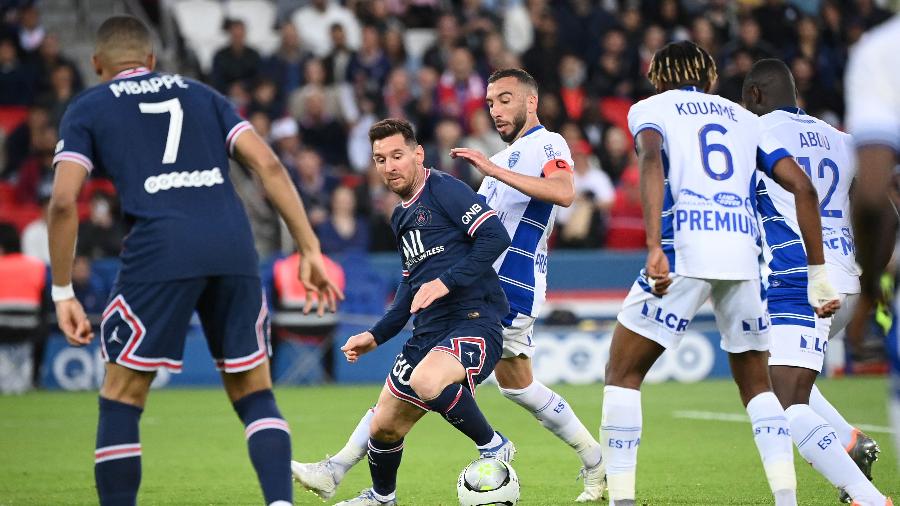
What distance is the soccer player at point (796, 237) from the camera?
6.85 meters

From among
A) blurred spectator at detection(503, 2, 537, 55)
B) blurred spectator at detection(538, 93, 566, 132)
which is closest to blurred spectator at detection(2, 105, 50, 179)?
blurred spectator at detection(538, 93, 566, 132)

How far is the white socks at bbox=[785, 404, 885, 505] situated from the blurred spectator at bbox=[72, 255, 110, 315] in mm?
11017

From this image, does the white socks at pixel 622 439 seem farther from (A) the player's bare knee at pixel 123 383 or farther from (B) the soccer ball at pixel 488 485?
(A) the player's bare knee at pixel 123 383

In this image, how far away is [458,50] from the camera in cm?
1881

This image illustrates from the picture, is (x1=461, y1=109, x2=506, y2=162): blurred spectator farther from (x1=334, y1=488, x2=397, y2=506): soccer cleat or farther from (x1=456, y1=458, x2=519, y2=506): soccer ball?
(x1=456, y1=458, x2=519, y2=506): soccer ball

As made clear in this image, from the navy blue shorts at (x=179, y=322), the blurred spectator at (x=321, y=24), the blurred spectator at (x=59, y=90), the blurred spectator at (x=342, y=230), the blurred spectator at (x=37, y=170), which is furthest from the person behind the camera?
the blurred spectator at (x=321, y=24)

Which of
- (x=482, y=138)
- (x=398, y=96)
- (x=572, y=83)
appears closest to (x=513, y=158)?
(x=482, y=138)

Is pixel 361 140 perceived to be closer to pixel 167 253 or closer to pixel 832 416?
pixel 832 416

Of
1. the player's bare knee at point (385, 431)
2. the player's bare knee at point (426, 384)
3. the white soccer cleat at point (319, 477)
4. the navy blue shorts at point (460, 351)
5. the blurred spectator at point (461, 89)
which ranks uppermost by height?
the blurred spectator at point (461, 89)

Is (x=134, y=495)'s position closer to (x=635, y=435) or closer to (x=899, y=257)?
(x=635, y=435)

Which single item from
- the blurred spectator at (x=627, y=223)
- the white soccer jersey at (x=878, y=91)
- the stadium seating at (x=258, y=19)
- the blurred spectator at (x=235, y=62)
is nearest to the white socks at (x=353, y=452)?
the white soccer jersey at (x=878, y=91)

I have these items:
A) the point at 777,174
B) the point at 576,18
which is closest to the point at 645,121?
the point at 777,174

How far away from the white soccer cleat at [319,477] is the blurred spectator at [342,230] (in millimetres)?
9420

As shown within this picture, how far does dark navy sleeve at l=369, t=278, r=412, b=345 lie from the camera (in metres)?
7.08
